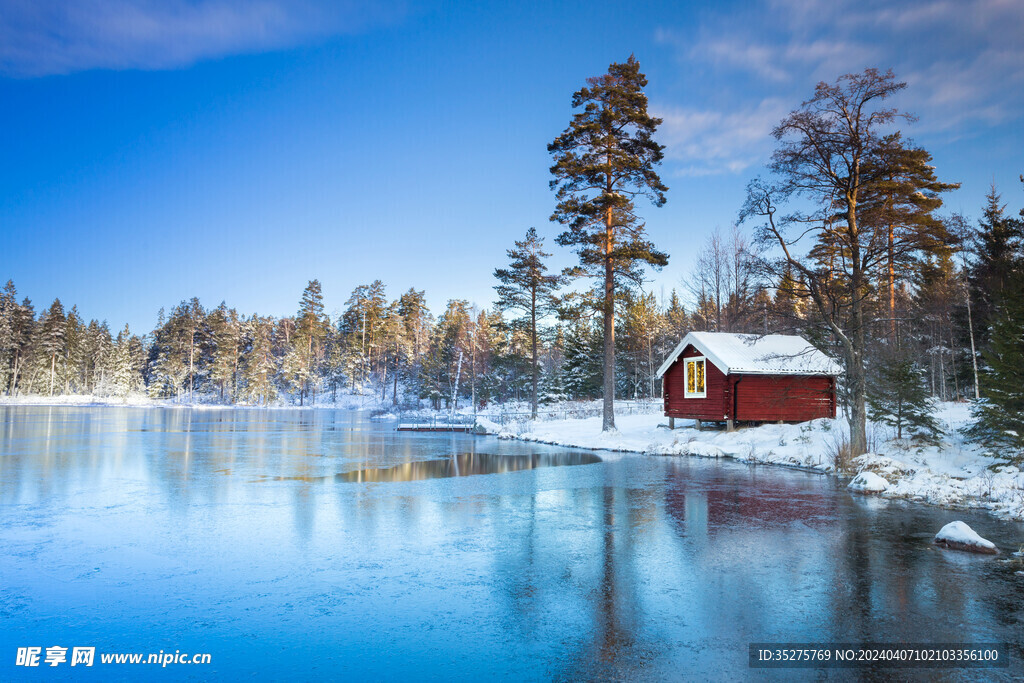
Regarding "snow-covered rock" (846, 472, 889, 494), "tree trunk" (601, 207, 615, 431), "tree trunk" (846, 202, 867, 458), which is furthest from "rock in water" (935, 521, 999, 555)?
"tree trunk" (601, 207, 615, 431)

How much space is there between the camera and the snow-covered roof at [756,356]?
2306cm

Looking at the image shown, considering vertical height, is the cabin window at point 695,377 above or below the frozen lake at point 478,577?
above

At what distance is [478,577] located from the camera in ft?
22.4

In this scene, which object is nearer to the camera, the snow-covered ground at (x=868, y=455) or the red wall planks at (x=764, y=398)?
the snow-covered ground at (x=868, y=455)

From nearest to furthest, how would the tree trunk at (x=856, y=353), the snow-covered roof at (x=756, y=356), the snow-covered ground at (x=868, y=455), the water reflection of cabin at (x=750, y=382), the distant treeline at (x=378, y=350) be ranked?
the snow-covered ground at (x=868, y=455)
the tree trunk at (x=856, y=353)
the snow-covered roof at (x=756, y=356)
the water reflection of cabin at (x=750, y=382)
the distant treeline at (x=378, y=350)

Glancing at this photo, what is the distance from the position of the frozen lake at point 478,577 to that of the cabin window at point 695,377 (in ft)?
37.1

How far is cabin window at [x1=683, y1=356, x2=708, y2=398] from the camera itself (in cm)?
2494

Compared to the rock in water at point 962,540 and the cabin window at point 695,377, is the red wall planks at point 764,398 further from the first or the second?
the rock in water at point 962,540

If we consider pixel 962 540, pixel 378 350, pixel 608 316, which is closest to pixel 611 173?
pixel 608 316

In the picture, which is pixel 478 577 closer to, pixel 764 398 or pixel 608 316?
pixel 764 398

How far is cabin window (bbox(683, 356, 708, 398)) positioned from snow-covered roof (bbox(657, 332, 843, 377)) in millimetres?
724

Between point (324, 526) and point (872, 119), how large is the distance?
17.8 metres

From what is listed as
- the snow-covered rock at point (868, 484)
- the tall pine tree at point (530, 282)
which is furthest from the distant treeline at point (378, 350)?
the snow-covered rock at point (868, 484)

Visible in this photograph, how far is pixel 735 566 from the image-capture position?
23.9 ft
